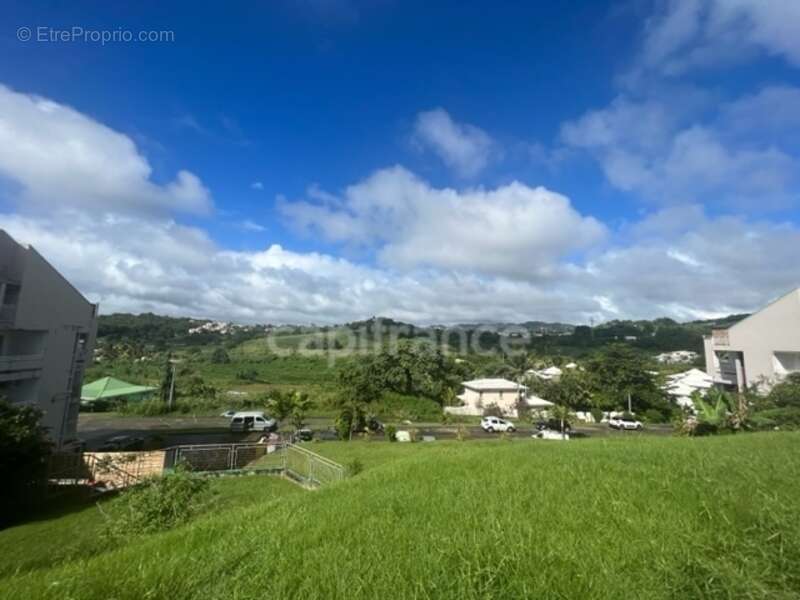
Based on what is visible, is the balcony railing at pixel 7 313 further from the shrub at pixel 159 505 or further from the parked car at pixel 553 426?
the parked car at pixel 553 426

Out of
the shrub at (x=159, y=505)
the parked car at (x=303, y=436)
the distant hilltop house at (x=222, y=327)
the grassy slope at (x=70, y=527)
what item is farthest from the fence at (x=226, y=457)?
the distant hilltop house at (x=222, y=327)

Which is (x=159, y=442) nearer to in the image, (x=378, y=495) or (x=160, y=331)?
(x=378, y=495)

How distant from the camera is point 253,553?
3.47 meters

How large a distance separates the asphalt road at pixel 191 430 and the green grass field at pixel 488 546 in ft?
78.4

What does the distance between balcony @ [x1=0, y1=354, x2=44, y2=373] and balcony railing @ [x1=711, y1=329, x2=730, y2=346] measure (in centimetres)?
4698

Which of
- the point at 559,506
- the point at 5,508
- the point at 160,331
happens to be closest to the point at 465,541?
the point at 559,506

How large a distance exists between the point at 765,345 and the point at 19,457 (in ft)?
144

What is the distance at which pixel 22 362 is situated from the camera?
18203mm

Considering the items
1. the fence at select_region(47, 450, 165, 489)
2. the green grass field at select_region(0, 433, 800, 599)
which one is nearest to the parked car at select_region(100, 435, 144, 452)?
the fence at select_region(47, 450, 165, 489)

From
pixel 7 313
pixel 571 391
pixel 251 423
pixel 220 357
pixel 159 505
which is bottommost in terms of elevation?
pixel 251 423

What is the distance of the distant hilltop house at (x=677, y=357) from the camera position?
10144 cm

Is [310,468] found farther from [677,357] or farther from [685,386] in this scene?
[677,357]

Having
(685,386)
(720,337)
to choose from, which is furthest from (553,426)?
(685,386)

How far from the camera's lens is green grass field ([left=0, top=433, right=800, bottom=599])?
2.77 m
